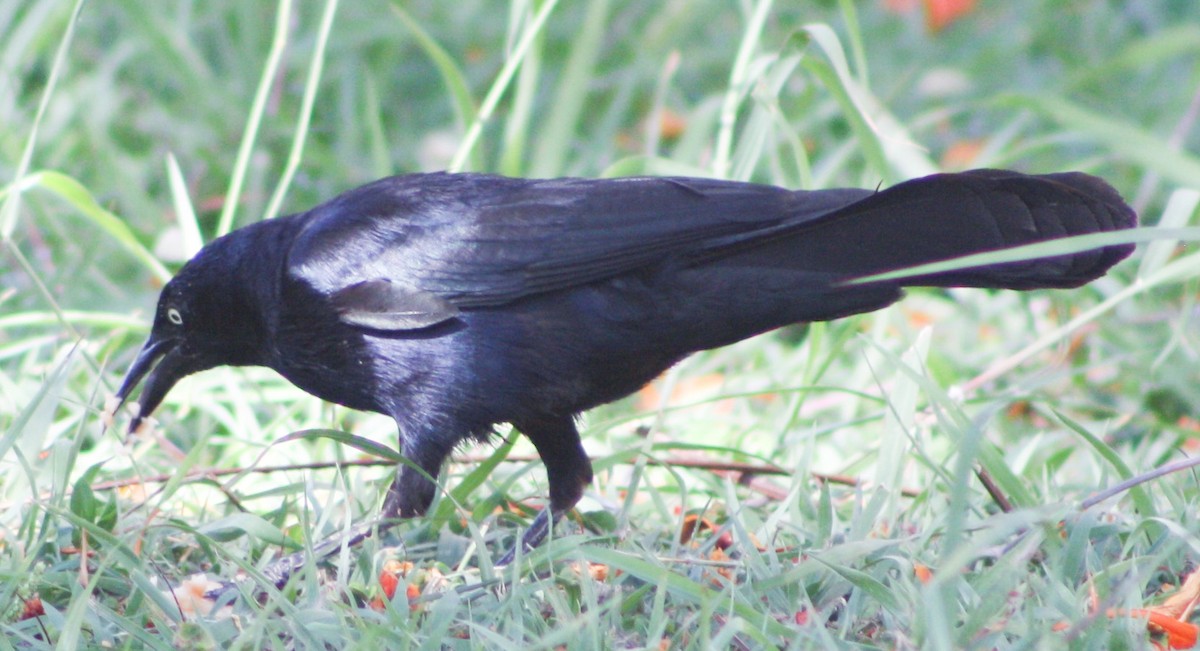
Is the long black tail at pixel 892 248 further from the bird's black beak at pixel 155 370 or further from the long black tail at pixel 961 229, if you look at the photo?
the bird's black beak at pixel 155 370

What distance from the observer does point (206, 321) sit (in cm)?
369

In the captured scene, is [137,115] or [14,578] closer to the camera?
[14,578]

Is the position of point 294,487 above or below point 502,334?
below

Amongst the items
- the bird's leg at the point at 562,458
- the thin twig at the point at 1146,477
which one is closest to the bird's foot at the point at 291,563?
the bird's leg at the point at 562,458

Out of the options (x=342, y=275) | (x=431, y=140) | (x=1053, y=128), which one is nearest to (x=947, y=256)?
(x=342, y=275)

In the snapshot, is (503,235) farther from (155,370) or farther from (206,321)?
(155,370)

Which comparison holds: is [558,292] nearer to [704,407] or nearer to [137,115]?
[704,407]

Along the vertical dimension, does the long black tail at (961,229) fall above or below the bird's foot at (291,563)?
above

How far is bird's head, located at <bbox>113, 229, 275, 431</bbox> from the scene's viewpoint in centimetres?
362

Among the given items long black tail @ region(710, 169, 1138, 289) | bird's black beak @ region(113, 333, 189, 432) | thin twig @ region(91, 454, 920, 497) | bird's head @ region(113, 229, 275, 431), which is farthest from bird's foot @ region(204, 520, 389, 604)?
long black tail @ region(710, 169, 1138, 289)

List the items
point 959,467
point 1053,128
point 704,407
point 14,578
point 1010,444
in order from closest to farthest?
point 959,467, point 14,578, point 1010,444, point 704,407, point 1053,128

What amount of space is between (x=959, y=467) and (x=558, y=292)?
1468 mm

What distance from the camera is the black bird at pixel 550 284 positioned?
309 cm

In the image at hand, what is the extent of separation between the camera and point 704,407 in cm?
482
